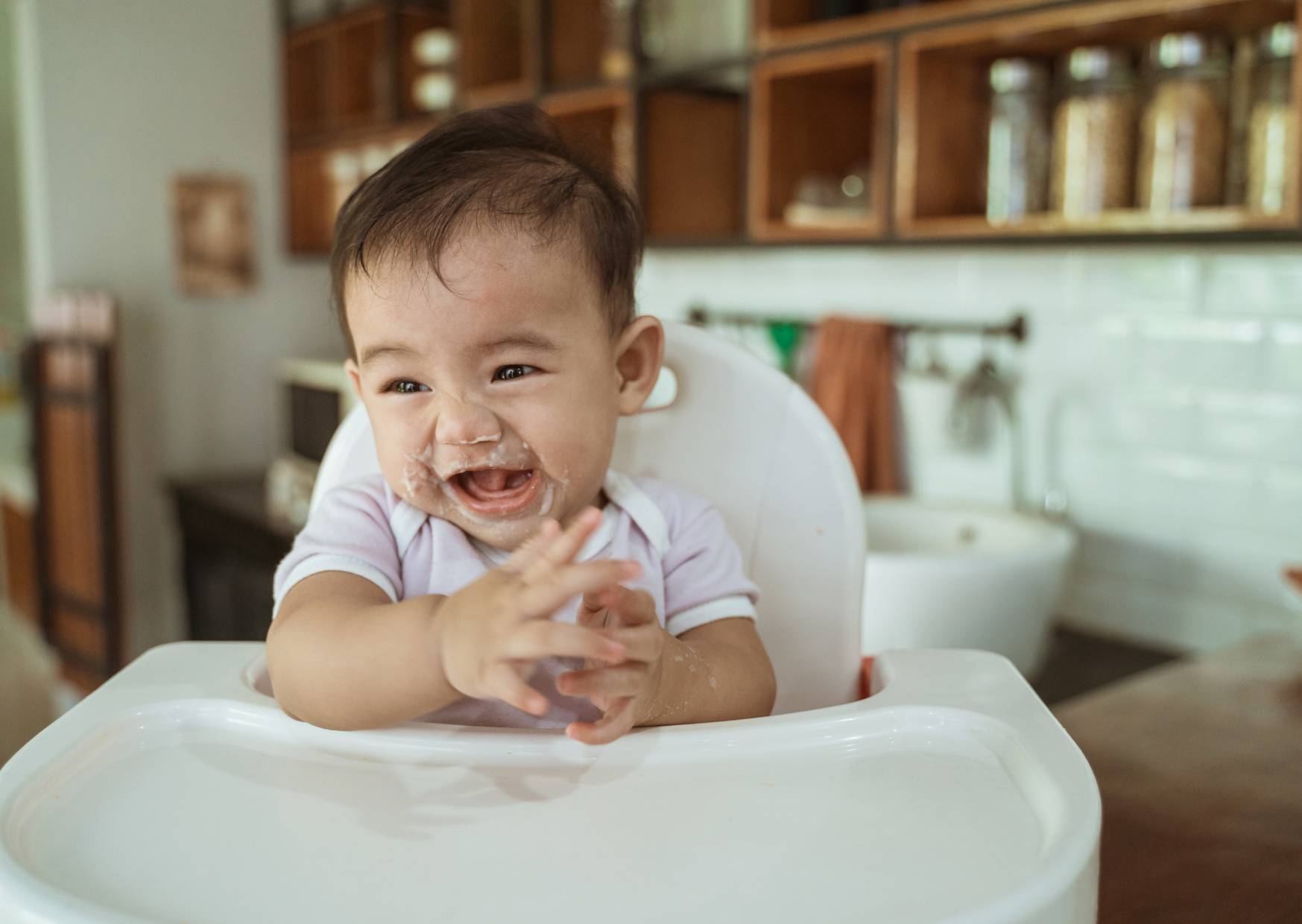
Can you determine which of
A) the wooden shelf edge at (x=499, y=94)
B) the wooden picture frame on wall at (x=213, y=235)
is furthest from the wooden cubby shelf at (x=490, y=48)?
the wooden picture frame on wall at (x=213, y=235)

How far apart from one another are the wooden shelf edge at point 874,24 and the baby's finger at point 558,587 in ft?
3.93

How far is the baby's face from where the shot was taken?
647 mm

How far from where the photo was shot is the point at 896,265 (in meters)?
1.86

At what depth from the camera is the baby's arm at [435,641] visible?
47 centimetres

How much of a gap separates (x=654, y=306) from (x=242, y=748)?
1790mm

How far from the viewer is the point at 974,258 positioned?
1.75 m

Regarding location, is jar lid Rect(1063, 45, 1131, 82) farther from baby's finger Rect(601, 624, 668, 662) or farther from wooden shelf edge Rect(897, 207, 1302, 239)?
baby's finger Rect(601, 624, 668, 662)

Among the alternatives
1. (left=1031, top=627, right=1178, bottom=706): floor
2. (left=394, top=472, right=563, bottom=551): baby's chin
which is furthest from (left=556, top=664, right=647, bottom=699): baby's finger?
(left=1031, top=627, right=1178, bottom=706): floor

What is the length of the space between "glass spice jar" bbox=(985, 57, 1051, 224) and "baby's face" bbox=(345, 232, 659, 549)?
105 cm

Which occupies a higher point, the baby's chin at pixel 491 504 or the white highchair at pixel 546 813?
the baby's chin at pixel 491 504

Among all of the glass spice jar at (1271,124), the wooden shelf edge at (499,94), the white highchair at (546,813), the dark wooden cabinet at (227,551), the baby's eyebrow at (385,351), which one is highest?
the wooden shelf edge at (499,94)

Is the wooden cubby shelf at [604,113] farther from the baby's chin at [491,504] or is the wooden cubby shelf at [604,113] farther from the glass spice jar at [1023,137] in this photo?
the baby's chin at [491,504]

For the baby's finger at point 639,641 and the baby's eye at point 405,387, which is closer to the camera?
the baby's finger at point 639,641

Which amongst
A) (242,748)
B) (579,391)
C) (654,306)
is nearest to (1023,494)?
(654,306)
